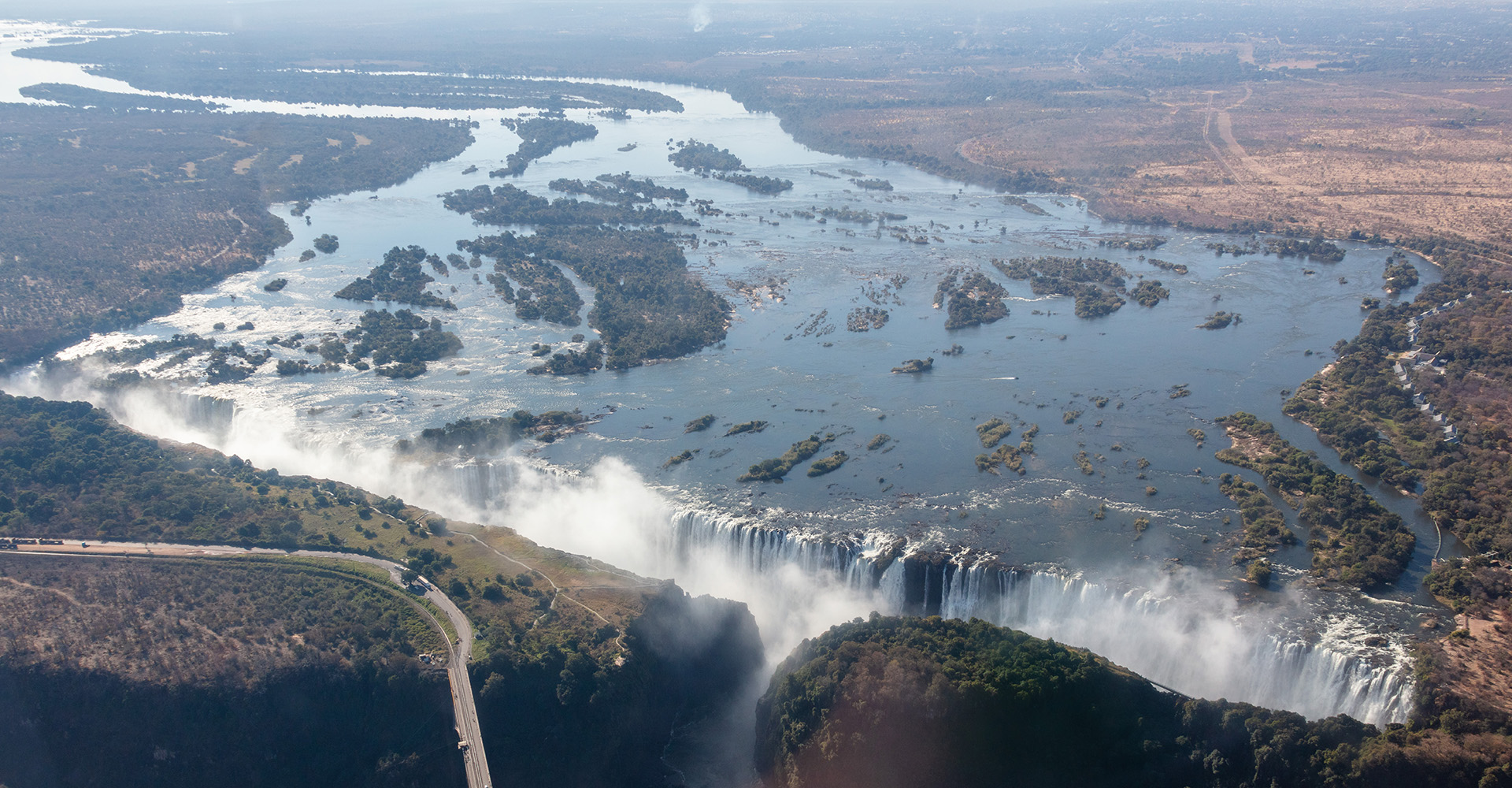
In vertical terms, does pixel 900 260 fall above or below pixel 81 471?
above

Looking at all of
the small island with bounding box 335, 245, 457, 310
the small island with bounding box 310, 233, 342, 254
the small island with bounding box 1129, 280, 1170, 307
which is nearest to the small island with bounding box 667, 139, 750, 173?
the small island with bounding box 310, 233, 342, 254

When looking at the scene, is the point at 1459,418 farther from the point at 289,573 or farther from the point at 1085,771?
the point at 289,573

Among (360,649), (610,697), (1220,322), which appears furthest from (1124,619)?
(1220,322)

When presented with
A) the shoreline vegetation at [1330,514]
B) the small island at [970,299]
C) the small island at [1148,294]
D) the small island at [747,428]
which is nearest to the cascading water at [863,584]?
the shoreline vegetation at [1330,514]

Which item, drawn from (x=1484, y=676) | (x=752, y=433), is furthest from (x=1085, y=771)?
(x=752, y=433)

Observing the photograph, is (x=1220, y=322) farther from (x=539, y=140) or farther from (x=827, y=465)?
(x=539, y=140)

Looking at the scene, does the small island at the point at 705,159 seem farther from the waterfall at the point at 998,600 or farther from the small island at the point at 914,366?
the waterfall at the point at 998,600
